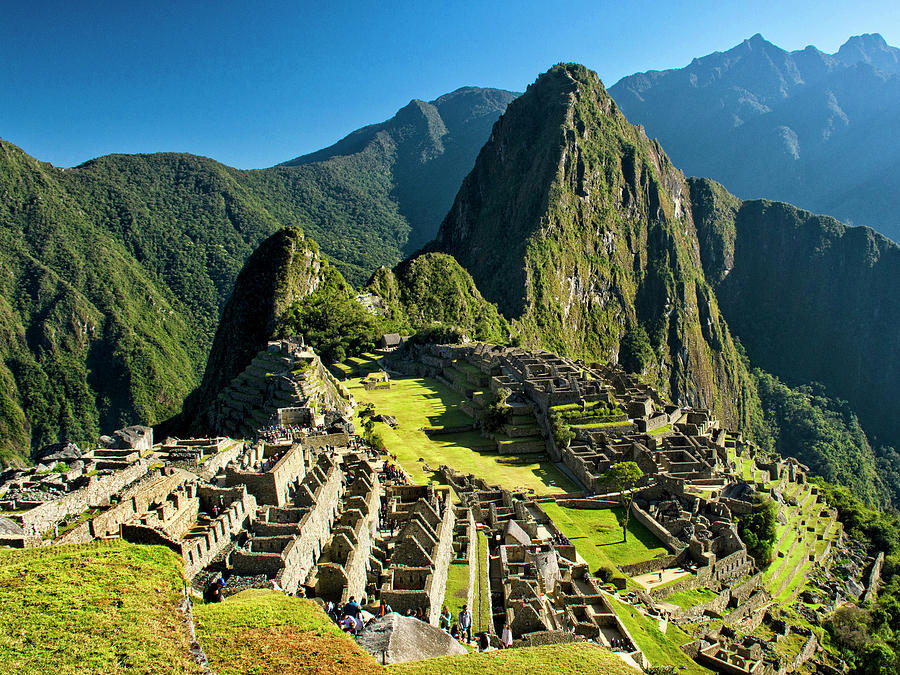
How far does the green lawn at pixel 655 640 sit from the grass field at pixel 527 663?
9.11 meters

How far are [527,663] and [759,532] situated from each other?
97.0 ft

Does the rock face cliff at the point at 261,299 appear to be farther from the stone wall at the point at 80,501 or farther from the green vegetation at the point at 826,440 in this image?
the green vegetation at the point at 826,440

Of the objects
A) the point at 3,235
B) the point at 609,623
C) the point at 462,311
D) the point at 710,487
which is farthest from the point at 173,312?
the point at 609,623

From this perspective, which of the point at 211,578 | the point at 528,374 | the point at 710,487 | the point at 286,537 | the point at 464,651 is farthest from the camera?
the point at 528,374

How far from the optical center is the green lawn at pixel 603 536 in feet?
97.3

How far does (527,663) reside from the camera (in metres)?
12.3

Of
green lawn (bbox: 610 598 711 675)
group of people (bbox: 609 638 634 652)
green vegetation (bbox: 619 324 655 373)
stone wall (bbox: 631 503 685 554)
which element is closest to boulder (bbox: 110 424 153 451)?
group of people (bbox: 609 638 634 652)

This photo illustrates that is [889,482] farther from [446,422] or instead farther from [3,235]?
[3,235]

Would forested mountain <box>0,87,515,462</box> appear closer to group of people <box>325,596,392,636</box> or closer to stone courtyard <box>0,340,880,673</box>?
stone courtyard <box>0,340,880,673</box>

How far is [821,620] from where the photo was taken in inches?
1351

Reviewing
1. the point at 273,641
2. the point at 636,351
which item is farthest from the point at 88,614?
the point at 636,351

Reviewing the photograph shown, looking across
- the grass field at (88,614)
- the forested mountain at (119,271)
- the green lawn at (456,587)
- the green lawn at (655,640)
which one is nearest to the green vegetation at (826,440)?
the green lawn at (655,640)

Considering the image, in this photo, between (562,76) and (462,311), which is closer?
(462,311)

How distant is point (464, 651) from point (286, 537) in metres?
5.12
